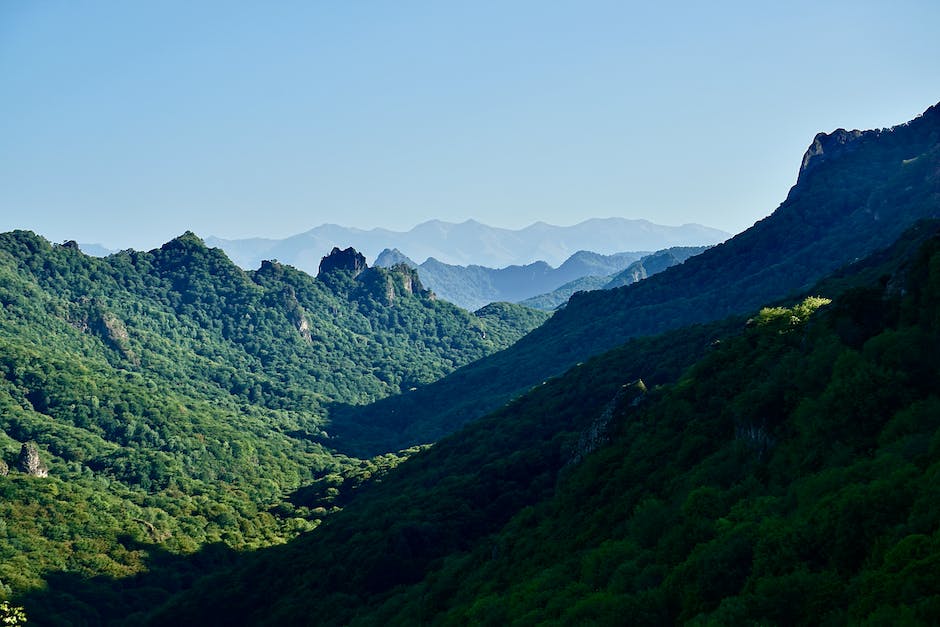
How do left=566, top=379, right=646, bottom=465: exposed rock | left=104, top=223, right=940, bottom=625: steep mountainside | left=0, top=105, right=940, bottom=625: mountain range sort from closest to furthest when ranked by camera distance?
1. left=104, top=223, right=940, bottom=625: steep mountainside
2. left=0, top=105, right=940, bottom=625: mountain range
3. left=566, top=379, right=646, bottom=465: exposed rock

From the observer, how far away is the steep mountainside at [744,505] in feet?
118

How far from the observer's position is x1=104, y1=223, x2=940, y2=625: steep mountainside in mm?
35969

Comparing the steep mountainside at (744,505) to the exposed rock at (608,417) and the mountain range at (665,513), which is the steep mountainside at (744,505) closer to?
the mountain range at (665,513)

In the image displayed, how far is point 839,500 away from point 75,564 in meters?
157

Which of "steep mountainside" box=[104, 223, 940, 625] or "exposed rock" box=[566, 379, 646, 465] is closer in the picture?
"steep mountainside" box=[104, 223, 940, 625]

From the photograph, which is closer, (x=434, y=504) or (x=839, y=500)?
(x=839, y=500)

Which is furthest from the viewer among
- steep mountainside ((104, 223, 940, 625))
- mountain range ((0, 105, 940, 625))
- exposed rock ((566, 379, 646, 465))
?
exposed rock ((566, 379, 646, 465))

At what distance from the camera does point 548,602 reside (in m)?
54.4

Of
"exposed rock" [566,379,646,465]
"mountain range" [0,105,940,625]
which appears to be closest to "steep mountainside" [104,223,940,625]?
"mountain range" [0,105,940,625]

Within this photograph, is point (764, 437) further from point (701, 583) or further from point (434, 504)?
point (434, 504)

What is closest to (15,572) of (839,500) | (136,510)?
(136,510)

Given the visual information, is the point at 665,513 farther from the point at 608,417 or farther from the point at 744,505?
the point at 608,417

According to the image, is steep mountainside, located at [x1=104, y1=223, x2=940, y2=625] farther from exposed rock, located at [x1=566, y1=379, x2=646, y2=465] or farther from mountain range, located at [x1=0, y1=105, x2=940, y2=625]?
exposed rock, located at [x1=566, y1=379, x2=646, y2=465]

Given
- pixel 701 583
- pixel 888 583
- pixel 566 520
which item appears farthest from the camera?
pixel 566 520
